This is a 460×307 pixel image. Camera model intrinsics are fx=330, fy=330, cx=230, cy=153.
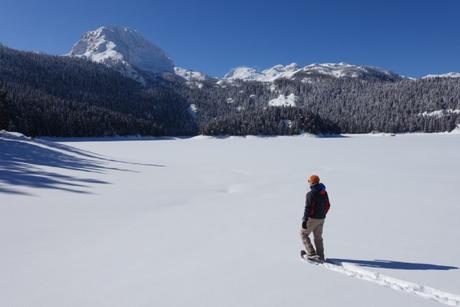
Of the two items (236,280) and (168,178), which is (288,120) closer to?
(168,178)

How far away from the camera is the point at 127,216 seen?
14391 mm

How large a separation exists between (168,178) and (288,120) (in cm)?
15947

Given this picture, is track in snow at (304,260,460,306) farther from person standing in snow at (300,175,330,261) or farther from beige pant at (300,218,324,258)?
person standing in snow at (300,175,330,261)

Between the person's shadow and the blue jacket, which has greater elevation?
the blue jacket

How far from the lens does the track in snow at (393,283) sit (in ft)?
22.9

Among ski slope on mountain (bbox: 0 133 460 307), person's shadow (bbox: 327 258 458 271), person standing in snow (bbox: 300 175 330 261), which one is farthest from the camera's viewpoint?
person standing in snow (bbox: 300 175 330 261)

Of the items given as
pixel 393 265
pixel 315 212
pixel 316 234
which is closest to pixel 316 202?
pixel 315 212

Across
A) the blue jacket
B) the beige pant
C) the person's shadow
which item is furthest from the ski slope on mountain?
the blue jacket

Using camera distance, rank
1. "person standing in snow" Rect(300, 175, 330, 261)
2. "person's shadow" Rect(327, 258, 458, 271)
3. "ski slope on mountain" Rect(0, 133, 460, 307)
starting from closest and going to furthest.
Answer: "ski slope on mountain" Rect(0, 133, 460, 307) < "person's shadow" Rect(327, 258, 458, 271) < "person standing in snow" Rect(300, 175, 330, 261)

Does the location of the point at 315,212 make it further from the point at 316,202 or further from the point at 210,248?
the point at 210,248

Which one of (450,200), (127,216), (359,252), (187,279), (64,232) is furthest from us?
(450,200)

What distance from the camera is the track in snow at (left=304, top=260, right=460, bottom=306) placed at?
6969 mm

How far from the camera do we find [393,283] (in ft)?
25.4

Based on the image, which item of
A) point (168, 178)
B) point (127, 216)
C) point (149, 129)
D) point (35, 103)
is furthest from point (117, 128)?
point (127, 216)
